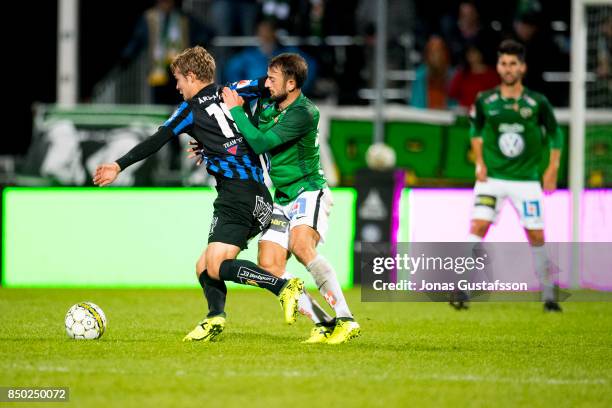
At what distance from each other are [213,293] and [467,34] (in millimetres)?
10680

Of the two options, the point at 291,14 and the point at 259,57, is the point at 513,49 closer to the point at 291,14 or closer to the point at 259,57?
the point at 259,57

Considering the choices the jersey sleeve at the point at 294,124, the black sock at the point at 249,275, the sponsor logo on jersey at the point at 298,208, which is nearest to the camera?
the black sock at the point at 249,275

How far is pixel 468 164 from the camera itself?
17656 millimetres

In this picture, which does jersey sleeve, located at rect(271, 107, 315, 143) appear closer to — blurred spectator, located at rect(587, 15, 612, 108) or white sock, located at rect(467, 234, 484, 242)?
white sock, located at rect(467, 234, 484, 242)

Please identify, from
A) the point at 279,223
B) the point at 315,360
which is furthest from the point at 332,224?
the point at 315,360

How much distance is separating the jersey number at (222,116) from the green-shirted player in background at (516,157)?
12.7 feet

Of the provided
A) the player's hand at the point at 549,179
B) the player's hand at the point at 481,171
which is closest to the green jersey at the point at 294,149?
the player's hand at the point at 481,171

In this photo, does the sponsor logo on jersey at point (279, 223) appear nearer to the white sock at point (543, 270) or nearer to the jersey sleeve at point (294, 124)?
the jersey sleeve at point (294, 124)

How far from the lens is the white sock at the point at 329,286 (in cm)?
835

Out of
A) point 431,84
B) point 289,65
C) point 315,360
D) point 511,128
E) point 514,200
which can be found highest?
point 431,84

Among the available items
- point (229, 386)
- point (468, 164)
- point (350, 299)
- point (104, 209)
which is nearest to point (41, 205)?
point (104, 209)

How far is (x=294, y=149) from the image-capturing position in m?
8.47

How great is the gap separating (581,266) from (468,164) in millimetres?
4049

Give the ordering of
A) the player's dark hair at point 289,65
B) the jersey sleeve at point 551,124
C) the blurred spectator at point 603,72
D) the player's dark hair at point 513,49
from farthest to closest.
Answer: the blurred spectator at point 603,72 < the jersey sleeve at point 551,124 < the player's dark hair at point 513,49 < the player's dark hair at point 289,65
